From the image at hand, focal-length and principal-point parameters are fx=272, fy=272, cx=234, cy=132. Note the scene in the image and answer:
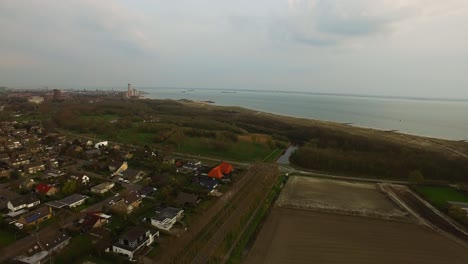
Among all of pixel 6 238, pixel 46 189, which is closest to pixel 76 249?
pixel 6 238

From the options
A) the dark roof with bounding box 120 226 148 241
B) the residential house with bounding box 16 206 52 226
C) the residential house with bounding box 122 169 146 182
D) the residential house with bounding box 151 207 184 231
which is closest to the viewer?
the dark roof with bounding box 120 226 148 241

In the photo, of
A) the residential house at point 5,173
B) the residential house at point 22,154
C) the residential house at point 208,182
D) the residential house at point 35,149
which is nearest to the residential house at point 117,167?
the residential house at point 208,182

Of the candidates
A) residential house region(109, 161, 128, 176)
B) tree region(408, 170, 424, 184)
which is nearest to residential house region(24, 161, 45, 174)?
residential house region(109, 161, 128, 176)

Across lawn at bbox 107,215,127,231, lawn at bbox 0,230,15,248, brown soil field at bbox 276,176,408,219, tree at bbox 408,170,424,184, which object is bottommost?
lawn at bbox 0,230,15,248

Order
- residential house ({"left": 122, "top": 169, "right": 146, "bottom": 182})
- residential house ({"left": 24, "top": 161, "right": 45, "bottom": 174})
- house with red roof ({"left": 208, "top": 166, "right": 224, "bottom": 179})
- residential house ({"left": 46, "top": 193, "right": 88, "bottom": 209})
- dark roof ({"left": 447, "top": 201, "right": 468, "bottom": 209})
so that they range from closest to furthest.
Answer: residential house ({"left": 46, "top": 193, "right": 88, "bottom": 209}) < dark roof ({"left": 447, "top": 201, "right": 468, "bottom": 209}) < residential house ({"left": 122, "top": 169, "right": 146, "bottom": 182}) < residential house ({"left": 24, "top": 161, "right": 45, "bottom": 174}) < house with red roof ({"left": 208, "top": 166, "right": 224, "bottom": 179})

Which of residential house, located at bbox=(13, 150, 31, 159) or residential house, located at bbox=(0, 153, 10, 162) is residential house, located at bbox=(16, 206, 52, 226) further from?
residential house, located at bbox=(0, 153, 10, 162)

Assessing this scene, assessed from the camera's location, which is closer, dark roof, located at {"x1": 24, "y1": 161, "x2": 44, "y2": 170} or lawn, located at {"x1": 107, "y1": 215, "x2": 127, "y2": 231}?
lawn, located at {"x1": 107, "y1": 215, "x2": 127, "y2": 231}

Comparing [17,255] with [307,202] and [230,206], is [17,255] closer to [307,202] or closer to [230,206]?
[230,206]
